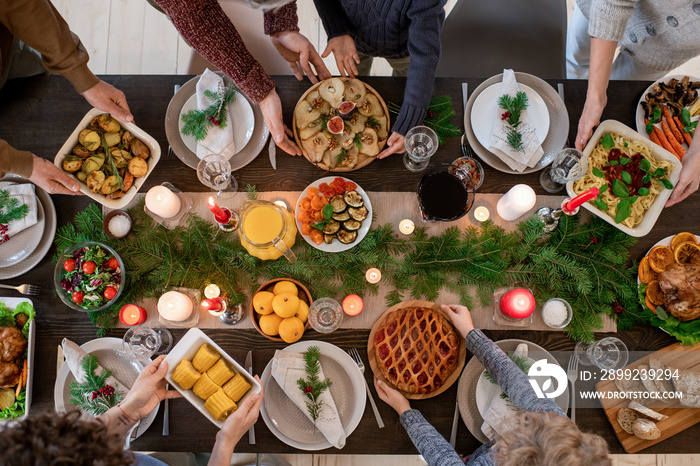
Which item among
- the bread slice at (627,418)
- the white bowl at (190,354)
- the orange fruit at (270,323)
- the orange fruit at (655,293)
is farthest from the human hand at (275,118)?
the bread slice at (627,418)

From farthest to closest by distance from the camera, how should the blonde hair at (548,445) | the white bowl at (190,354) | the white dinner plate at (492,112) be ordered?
the white dinner plate at (492,112)
the white bowl at (190,354)
the blonde hair at (548,445)

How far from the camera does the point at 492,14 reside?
2.13 m

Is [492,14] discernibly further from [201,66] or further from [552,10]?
[201,66]

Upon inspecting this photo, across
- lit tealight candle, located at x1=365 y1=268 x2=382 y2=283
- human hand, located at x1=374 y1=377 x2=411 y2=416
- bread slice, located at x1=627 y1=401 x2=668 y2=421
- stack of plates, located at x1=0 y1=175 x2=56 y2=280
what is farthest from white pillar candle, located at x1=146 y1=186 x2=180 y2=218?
bread slice, located at x1=627 y1=401 x2=668 y2=421

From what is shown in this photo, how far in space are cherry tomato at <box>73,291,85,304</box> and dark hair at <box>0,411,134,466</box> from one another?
0.54 m

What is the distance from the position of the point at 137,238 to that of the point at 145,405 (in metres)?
0.60

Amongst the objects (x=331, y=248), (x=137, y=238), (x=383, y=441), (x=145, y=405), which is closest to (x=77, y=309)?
(x=137, y=238)

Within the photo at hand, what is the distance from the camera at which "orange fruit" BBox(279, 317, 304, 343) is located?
1.36 meters

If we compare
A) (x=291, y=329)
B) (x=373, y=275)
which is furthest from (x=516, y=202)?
(x=291, y=329)

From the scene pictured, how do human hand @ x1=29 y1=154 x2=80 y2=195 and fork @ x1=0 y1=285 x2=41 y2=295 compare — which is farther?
fork @ x1=0 y1=285 x2=41 y2=295

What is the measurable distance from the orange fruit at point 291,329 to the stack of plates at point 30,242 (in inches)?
37.6

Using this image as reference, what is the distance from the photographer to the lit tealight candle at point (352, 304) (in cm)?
143

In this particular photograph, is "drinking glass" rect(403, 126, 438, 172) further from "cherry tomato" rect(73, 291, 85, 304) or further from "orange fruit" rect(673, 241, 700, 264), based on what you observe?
"cherry tomato" rect(73, 291, 85, 304)

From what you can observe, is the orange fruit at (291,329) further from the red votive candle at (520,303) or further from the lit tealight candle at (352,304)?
the red votive candle at (520,303)
